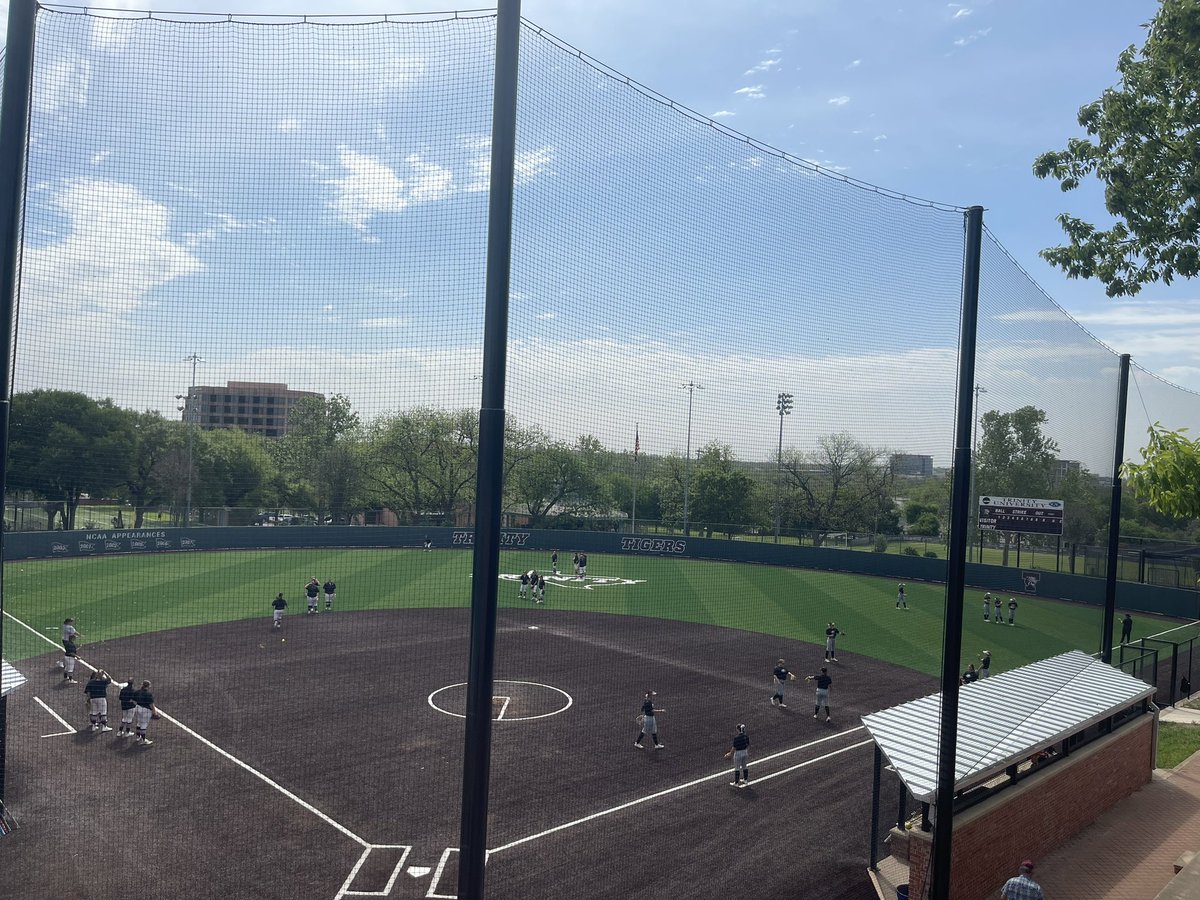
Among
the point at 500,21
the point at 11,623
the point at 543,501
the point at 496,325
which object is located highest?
the point at 500,21

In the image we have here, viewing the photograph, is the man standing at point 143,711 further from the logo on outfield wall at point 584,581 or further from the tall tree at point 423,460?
the logo on outfield wall at point 584,581

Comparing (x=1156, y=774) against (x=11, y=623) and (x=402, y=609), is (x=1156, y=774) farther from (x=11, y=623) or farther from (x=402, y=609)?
(x=11, y=623)

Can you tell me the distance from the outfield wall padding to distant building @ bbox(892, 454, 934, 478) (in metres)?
12.3

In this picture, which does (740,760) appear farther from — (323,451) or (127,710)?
(127,710)

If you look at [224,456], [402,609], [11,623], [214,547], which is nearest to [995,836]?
[224,456]

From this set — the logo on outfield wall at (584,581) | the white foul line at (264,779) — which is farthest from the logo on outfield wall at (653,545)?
the white foul line at (264,779)

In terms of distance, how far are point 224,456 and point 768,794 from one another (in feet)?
34.5

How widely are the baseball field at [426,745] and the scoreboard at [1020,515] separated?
4283 mm

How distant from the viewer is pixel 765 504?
64.3 feet

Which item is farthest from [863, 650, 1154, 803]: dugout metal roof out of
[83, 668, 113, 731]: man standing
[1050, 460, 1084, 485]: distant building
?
[83, 668, 113, 731]: man standing

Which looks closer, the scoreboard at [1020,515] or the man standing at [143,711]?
the man standing at [143,711]

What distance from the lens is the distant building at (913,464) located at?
36.3ft

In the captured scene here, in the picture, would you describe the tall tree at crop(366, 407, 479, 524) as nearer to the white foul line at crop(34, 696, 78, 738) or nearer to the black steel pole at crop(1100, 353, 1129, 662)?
the white foul line at crop(34, 696, 78, 738)

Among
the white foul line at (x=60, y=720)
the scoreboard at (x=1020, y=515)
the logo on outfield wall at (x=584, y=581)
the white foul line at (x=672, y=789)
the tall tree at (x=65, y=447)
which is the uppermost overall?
the tall tree at (x=65, y=447)
